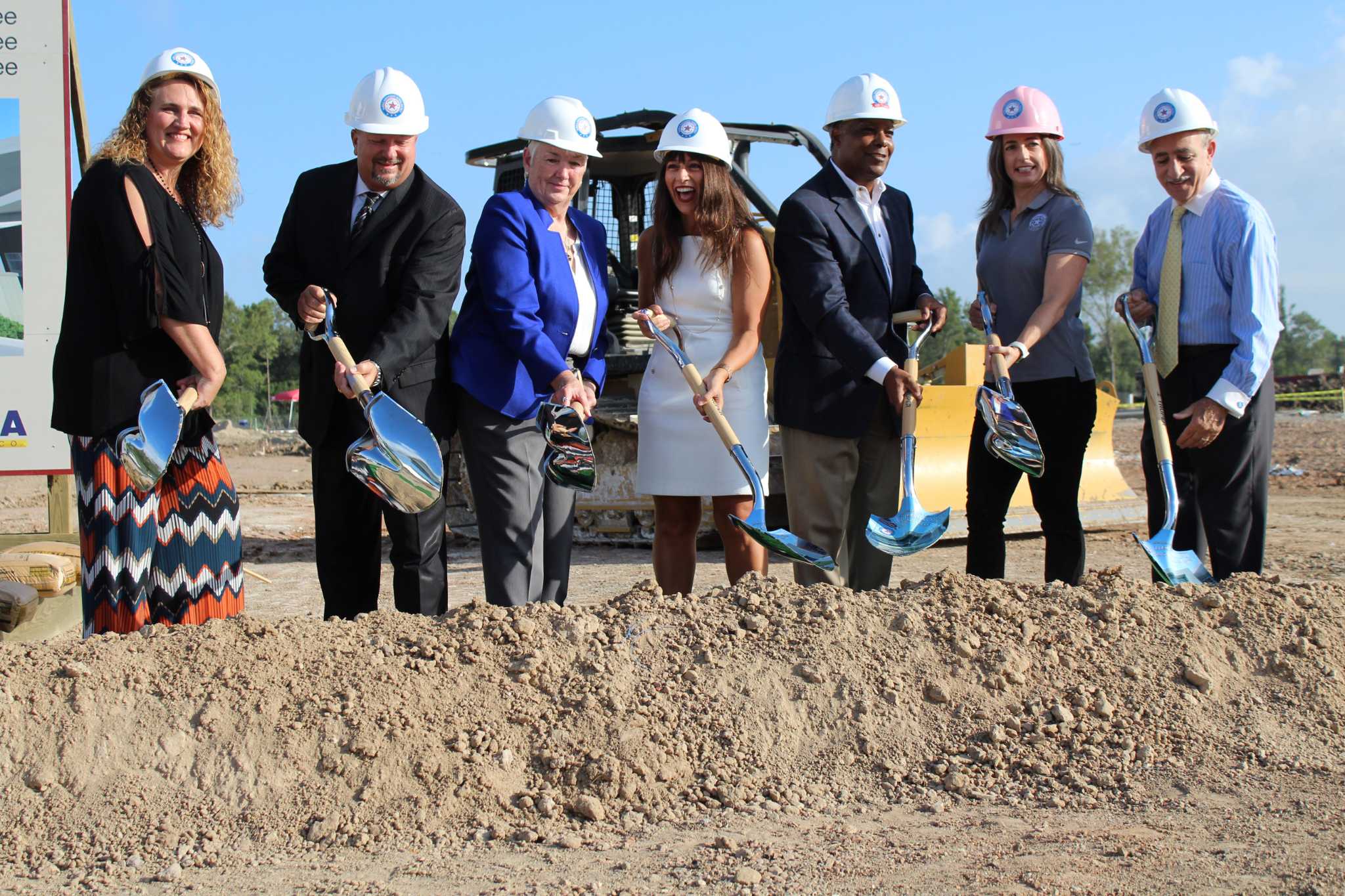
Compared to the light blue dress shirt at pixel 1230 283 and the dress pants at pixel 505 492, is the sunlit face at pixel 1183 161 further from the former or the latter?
the dress pants at pixel 505 492

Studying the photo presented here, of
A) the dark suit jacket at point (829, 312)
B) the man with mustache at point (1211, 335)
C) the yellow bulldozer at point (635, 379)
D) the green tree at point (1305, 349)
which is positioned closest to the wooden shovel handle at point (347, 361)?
the dark suit jacket at point (829, 312)

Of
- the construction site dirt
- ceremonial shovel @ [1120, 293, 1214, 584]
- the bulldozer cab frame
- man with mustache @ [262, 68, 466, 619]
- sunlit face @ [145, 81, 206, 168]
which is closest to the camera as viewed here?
the construction site dirt

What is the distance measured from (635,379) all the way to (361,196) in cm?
407

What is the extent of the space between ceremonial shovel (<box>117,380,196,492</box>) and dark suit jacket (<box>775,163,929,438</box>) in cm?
179

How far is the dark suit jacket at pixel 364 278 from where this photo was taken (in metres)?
3.57

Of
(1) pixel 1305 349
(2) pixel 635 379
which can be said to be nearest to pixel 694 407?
(2) pixel 635 379

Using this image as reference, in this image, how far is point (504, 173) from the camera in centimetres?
783

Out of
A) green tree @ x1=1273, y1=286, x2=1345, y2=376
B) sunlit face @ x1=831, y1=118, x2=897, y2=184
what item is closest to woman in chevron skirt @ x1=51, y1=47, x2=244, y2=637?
sunlit face @ x1=831, y1=118, x2=897, y2=184

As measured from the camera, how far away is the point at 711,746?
2947mm

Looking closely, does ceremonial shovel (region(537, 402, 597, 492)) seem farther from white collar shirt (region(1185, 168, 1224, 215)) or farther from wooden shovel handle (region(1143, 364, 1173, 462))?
white collar shirt (region(1185, 168, 1224, 215))

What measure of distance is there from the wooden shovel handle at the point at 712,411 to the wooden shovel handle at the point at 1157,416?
1318 mm

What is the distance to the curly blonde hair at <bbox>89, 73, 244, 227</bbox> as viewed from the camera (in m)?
3.36

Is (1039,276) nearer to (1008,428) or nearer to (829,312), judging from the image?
(1008,428)

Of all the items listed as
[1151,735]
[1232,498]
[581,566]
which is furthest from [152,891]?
[581,566]
